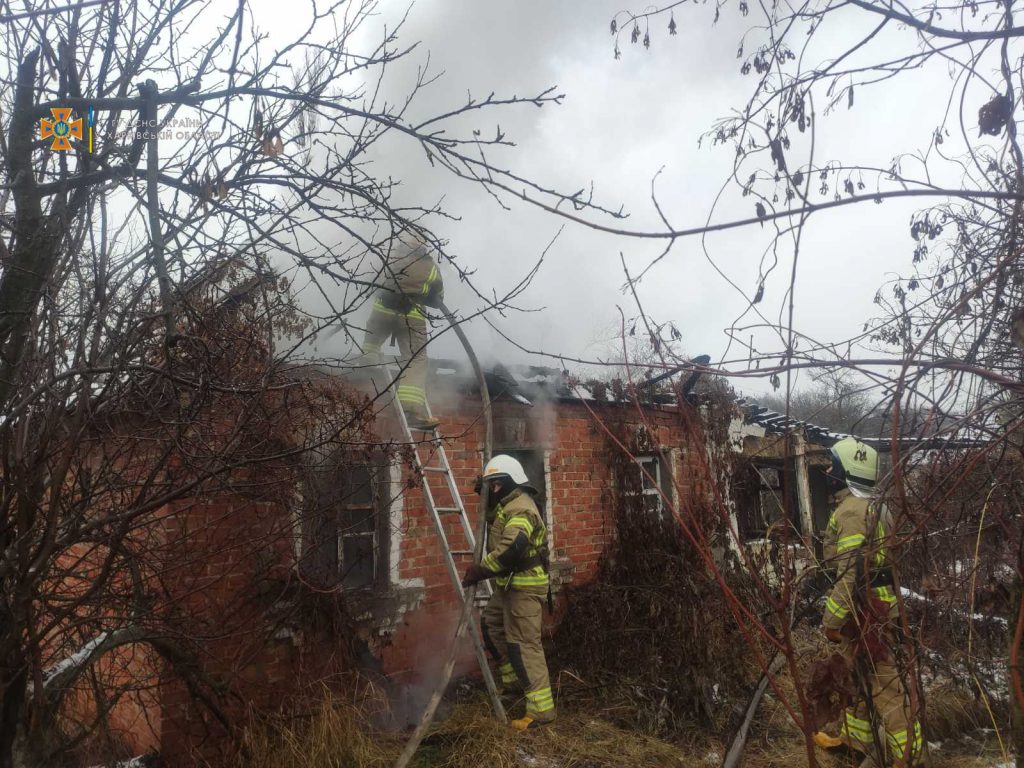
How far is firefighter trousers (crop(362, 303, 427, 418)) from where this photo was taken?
5328mm

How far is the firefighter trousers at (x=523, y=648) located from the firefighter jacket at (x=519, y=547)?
12 cm

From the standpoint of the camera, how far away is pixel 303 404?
358 centimetres

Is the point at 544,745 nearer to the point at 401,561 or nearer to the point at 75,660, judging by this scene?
the point at 401,561

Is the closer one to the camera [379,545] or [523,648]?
[523,648]

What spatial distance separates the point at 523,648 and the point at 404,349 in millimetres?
2561

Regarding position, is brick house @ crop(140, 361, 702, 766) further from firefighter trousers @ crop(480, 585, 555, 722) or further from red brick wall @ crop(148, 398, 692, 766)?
firefighter trousers @ crop(480, 585, 555, 722)

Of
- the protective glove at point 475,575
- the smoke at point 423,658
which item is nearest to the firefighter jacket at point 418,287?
the protective glove at point 475,575

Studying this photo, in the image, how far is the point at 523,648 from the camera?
5152mm

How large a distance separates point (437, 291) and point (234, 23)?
2.58 meters

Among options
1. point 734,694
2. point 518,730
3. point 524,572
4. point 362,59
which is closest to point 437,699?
point 518,730

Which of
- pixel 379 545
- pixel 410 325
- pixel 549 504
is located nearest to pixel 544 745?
pixel 379 545

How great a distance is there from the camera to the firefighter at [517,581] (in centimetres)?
496

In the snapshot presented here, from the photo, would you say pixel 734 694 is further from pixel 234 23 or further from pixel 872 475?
pixel 234 23

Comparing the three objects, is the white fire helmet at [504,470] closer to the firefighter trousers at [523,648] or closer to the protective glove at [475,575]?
the protective glove at [475,575]
